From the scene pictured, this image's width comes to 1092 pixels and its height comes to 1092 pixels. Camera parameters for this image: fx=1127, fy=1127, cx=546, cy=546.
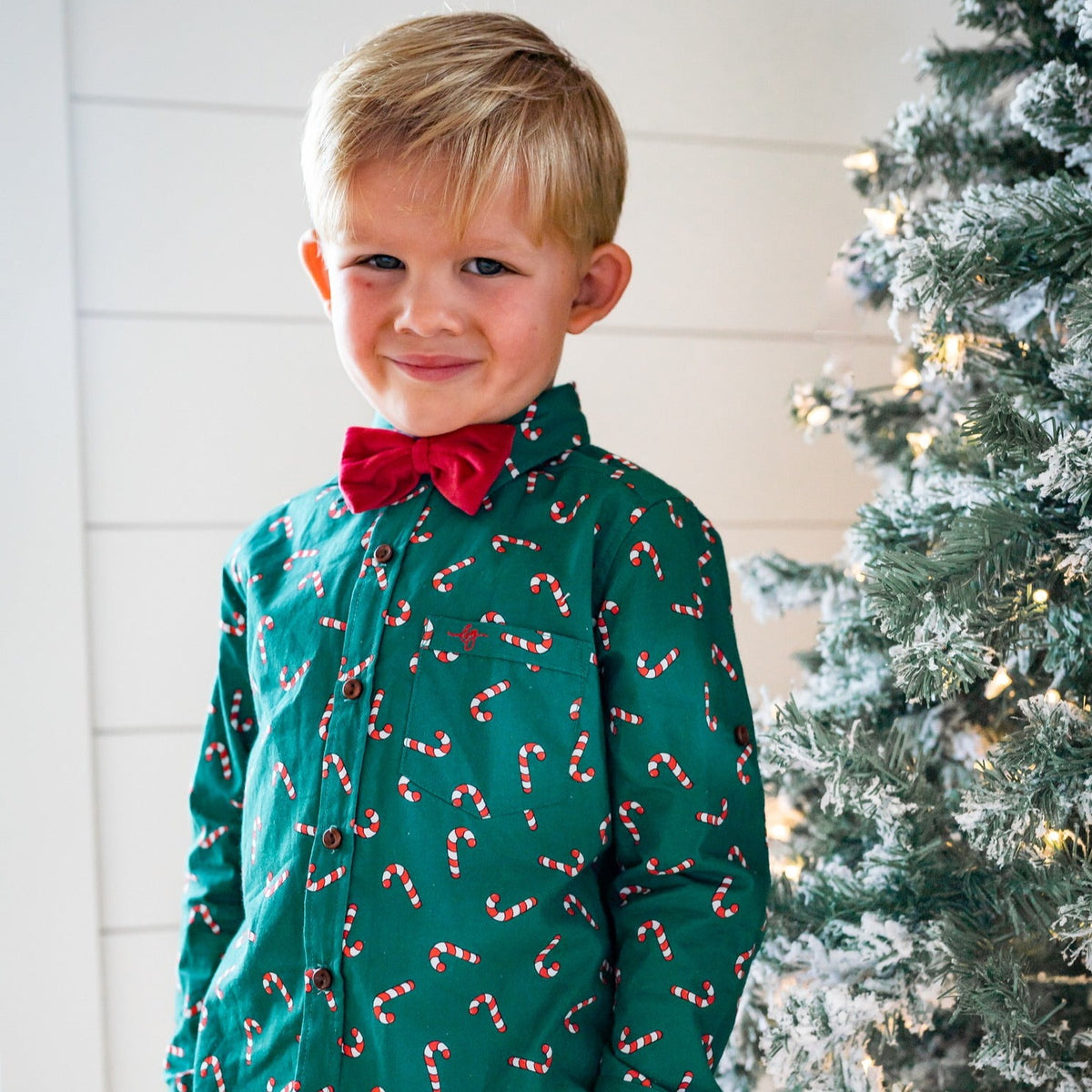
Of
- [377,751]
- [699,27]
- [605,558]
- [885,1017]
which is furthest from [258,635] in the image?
[699,27]

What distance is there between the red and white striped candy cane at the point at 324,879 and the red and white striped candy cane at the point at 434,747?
0.09 meters

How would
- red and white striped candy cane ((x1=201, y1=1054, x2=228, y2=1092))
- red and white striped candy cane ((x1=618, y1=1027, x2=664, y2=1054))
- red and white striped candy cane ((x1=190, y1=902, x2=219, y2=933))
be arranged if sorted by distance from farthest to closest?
1. red and white striped candy cane ((x1=190, y1=902, x2=219, y2=933))
2. red and white striped candy cane ((x1=201, y1=1054, x2=228, y2=1092))
3. red and white striped candy cane ((x1=618, y1=1027, x2=664, y2=1054))

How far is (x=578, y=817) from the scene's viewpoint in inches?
29.2

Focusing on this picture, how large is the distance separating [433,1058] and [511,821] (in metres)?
0.16

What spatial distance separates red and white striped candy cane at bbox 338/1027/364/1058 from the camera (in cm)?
73

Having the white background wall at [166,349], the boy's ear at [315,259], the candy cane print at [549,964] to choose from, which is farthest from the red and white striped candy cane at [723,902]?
the white background wall at [166,349]

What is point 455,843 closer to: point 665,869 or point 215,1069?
point 665,869

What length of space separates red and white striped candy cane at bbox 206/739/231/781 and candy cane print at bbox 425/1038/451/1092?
12.6 inches

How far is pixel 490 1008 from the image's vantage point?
28.5 inches

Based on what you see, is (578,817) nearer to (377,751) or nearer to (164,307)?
(377,751)

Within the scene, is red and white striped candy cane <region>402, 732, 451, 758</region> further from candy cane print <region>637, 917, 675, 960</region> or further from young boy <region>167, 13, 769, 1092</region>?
candy cane print <region>637, 917, 675, 960</region>

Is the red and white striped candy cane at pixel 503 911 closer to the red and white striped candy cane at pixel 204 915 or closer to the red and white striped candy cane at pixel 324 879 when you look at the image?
the red and white striped candy cane at pixel 324 879

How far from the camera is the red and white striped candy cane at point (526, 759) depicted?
74 centimetres

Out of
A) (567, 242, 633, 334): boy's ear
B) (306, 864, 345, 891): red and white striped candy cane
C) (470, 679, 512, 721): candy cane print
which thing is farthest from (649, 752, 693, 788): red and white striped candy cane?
(567, 242, 633, 334): boy's ear
